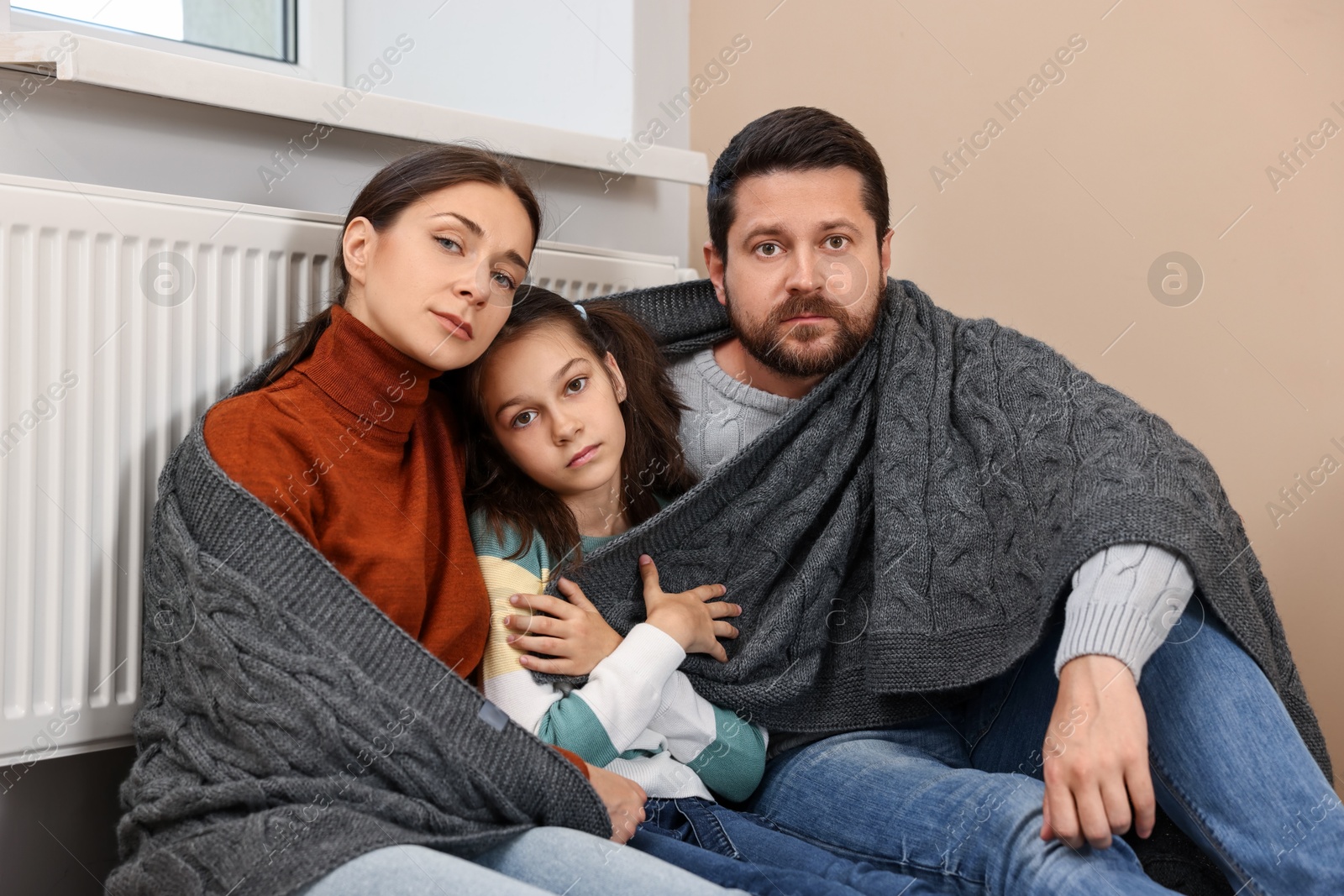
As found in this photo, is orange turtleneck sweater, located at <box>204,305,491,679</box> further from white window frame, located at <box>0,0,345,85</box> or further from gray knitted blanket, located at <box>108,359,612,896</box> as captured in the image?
white window frame, located at <box>0,0,345,85</box>

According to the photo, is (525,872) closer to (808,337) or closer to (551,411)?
(551,411)

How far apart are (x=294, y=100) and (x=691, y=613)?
736 mm

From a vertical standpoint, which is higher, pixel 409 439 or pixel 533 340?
pixel 533 340

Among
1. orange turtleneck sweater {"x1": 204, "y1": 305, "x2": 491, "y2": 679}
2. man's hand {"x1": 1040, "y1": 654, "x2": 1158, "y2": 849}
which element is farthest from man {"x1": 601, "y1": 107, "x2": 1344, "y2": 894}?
Answer: orange turtleneck sweater {"x1": 204, "y1": 305, "x2": 491, "y2": 679}

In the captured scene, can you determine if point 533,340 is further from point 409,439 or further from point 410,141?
point 410,141

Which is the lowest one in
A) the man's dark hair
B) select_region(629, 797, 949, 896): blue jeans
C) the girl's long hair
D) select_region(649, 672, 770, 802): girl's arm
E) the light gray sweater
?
select_region(629, 797, 949, 896): blue jeans

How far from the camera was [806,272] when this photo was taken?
1284 mm

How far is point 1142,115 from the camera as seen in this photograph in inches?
64.1

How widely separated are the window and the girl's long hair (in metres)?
0.66

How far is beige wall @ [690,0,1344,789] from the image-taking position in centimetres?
155

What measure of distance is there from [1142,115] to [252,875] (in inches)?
60.1

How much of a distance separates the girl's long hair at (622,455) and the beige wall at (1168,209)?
724 mm

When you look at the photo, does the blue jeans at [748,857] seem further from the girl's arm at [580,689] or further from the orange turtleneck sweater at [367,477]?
the orange turtleneck sweater at [367,477]

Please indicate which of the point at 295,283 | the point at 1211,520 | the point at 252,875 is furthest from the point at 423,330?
the point at 1211,520
